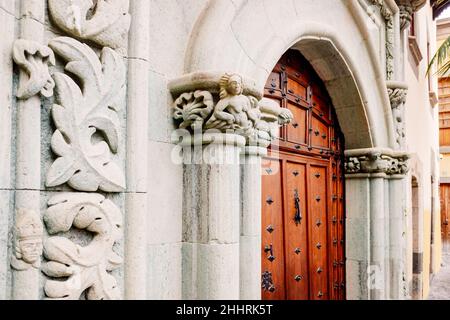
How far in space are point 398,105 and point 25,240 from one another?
138 inches

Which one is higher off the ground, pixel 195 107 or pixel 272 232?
pixel 195 107

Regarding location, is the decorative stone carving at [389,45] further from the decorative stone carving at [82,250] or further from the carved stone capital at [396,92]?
the decorative stone carving at [82,250]

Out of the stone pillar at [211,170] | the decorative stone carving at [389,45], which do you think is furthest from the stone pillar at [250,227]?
the decorative stone carving at [389,45]

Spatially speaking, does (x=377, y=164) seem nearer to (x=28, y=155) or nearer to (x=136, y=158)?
(x=136, y=158)

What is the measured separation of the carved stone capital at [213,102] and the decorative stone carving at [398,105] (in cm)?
251

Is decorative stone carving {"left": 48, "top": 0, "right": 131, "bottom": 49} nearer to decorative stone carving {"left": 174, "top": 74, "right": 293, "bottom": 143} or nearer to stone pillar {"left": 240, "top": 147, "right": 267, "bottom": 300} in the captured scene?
decorative stone carving {"left": 174, "top": 74, "right": 293, "bottom": 143}

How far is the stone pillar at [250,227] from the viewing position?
1.75 m

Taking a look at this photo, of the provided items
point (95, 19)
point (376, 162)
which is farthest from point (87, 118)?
point (376, 162)

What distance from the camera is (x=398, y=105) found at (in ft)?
12.0

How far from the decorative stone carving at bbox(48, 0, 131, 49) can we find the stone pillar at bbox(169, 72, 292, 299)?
13.7 inches

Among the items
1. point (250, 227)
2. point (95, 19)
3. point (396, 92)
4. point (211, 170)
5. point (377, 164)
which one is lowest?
point (250, 227)

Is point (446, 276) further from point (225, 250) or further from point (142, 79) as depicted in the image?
point (142, 79)

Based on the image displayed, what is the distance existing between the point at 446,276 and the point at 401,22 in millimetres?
6413

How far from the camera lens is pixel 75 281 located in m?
1.08
